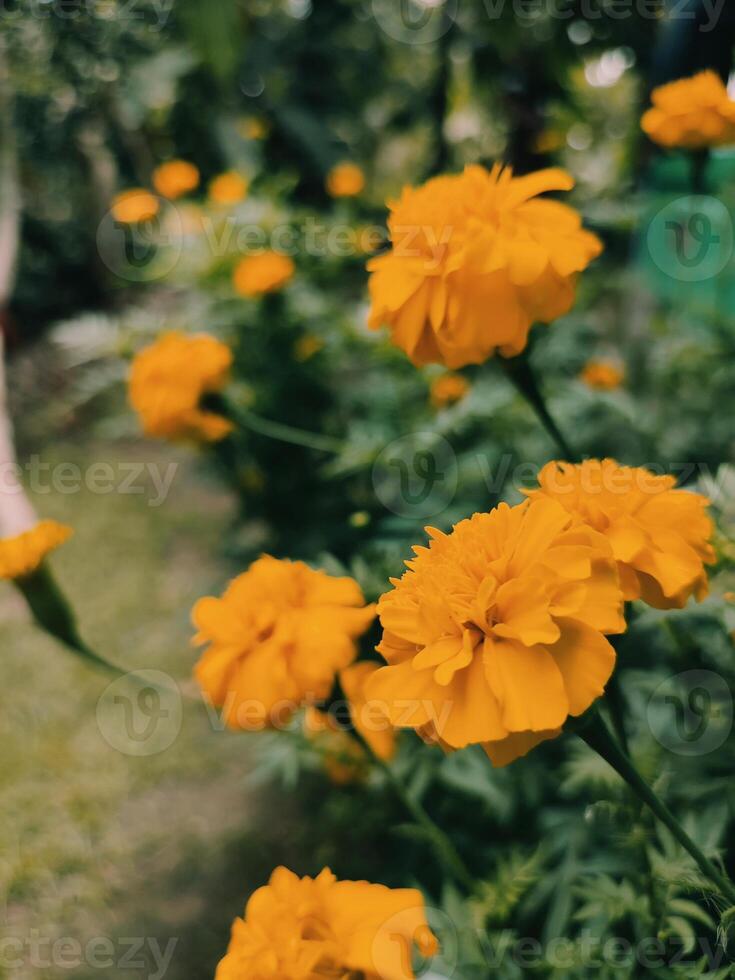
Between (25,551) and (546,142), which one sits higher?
(546,142)

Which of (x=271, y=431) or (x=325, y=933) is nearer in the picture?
(x=325, y=933)

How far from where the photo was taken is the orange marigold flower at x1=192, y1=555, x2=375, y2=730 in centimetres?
69

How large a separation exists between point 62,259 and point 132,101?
77.5 inches

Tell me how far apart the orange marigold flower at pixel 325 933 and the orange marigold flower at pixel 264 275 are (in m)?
1.15

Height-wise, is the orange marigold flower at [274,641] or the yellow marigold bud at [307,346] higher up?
the orange marigold flower at [274,641]

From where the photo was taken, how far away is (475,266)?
64 centimetres

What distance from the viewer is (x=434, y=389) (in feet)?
4.28
